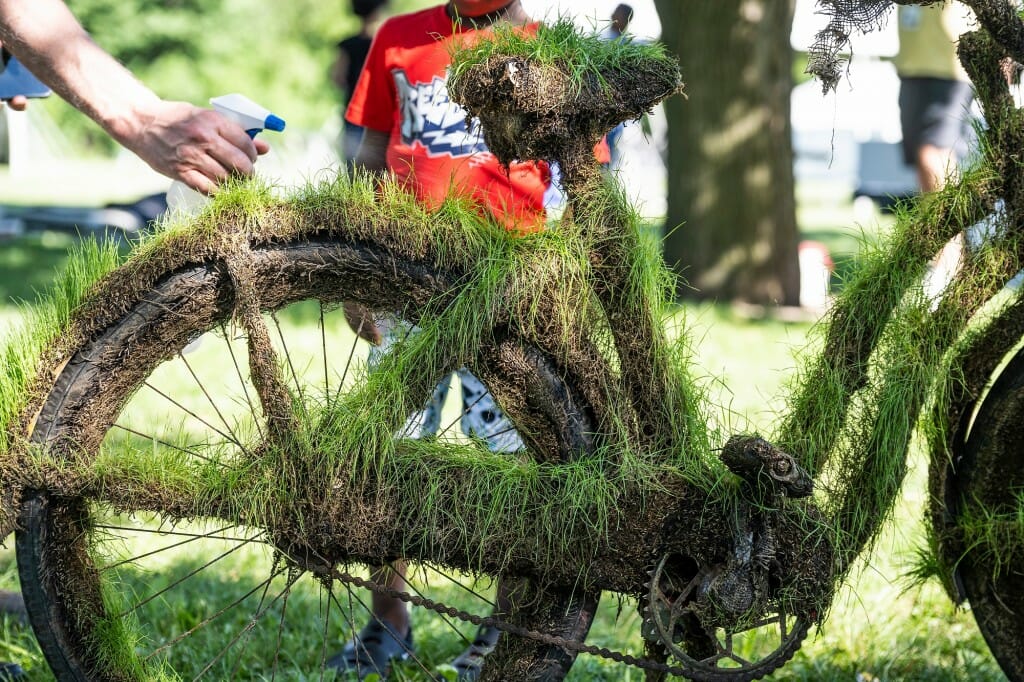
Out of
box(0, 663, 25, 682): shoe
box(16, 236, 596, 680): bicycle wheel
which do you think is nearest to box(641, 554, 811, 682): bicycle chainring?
box(16, 236, 596, 680): bicycle wheel

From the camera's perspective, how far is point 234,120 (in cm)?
231

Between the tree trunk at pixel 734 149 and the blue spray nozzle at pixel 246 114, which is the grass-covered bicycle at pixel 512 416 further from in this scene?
the tree trunk at pixel 734 149

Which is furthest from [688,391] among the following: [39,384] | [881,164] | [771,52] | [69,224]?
[881,164]

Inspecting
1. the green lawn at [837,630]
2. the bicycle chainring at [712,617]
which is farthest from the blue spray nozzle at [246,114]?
the bicycle chainring at [712,617]

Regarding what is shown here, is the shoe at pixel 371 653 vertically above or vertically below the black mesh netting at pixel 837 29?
below

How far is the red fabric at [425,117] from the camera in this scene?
2.62m

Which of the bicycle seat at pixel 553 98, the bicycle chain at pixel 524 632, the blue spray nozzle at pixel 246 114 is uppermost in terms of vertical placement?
the blue spray nozzle at pixel 246 114

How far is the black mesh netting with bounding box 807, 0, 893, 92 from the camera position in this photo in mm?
2100

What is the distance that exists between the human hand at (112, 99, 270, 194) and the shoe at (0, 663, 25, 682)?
1.28 meters

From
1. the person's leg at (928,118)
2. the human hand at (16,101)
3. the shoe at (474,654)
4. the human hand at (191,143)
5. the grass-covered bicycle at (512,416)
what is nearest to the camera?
the grass-covered bicycle at (512,416)

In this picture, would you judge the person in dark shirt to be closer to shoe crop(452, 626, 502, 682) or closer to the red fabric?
the red fabric

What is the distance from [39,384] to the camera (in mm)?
2080

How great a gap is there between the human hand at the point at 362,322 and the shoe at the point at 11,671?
1166 millimetres

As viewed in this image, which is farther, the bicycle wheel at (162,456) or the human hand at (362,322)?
the human hand at (362,322)
